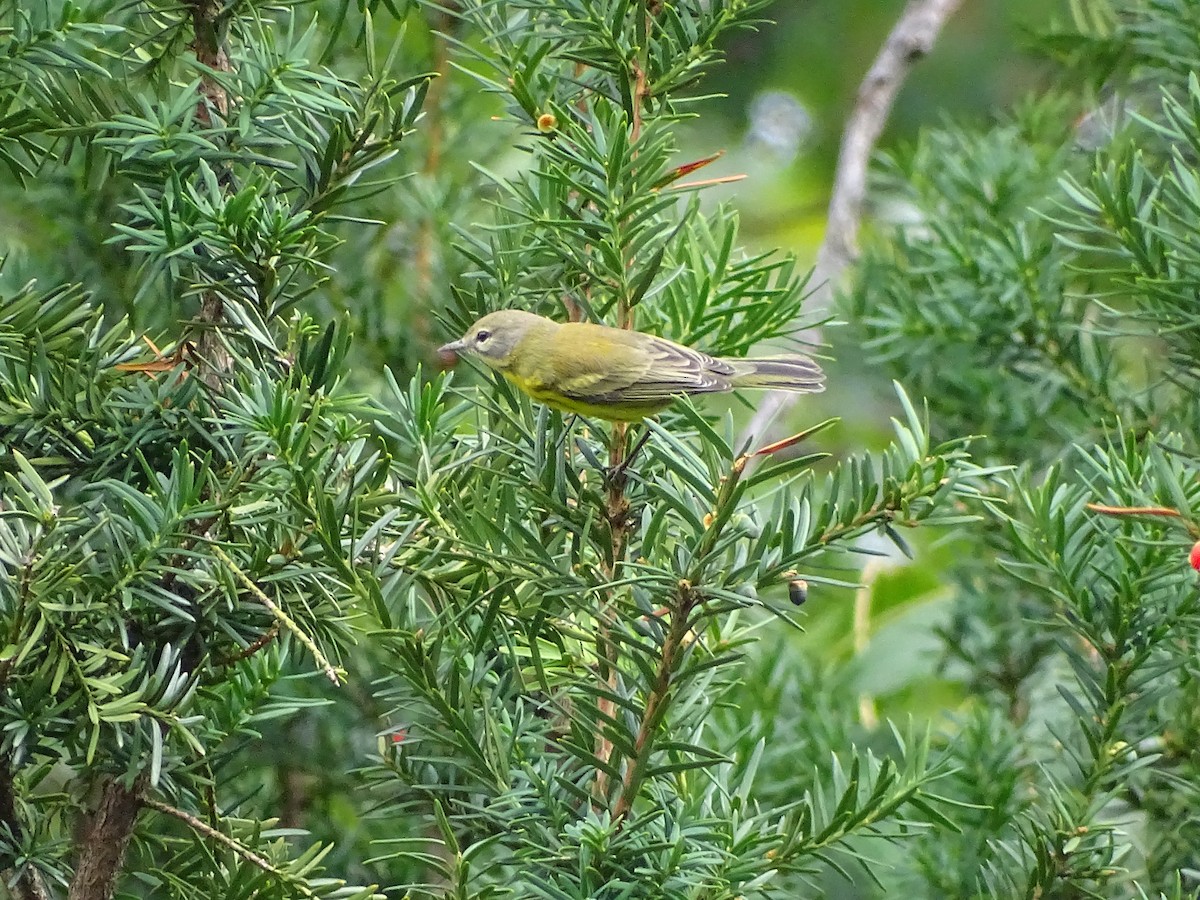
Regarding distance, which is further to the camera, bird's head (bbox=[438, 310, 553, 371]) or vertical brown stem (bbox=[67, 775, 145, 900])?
bird's head (bbox=[438, 310, 553, 371])

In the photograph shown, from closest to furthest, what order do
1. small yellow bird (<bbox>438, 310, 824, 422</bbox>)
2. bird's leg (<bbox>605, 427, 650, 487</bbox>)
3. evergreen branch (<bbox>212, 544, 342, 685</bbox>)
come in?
evergreen branch (<bbox>212, 544, 342, 685</bbox>) < bird's leg (<bbox>605, 427, 650, 487</bbox>) < small yellow bird (<bbox>438, 310, 824, 422</bbox>)

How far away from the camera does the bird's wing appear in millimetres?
1424

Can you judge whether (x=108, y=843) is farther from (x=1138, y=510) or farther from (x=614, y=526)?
(x=1138, y=510)

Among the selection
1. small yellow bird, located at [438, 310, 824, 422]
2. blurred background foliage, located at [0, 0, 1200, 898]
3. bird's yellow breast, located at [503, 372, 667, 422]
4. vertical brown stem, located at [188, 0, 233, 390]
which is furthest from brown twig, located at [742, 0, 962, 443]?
vertical brown stem, located at [188, 0, 233, 390]

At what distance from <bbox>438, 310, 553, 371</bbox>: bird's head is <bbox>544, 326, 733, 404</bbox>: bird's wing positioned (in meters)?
0.06

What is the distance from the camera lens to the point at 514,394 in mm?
1151

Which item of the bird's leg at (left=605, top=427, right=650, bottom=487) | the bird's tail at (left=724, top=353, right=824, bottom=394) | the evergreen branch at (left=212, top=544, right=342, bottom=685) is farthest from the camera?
the bird's tail at (left=724, top=353, right=824, bottom=394)

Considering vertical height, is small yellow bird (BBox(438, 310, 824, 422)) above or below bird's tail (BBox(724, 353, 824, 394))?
above

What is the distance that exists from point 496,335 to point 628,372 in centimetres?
29

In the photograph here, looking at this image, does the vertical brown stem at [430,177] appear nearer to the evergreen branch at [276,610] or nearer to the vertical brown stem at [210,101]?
the vertical brown stem at [210,101]

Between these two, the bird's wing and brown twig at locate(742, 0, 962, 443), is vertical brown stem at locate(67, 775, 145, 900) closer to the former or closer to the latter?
the bird's wing

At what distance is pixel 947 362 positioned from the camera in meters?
1.73

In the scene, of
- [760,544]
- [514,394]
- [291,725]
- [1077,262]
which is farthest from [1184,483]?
[291,725]

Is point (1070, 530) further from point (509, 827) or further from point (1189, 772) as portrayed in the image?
point (509, 827)
